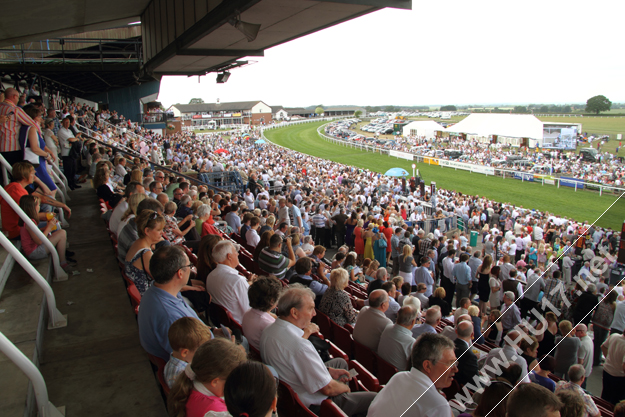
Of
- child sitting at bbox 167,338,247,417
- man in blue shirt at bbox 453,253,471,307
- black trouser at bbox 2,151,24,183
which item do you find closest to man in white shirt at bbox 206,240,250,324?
child sitting at bbox 167,338,247,417

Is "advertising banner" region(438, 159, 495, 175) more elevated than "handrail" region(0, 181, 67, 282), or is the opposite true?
"handrail" region(0, 181, 67, 282)

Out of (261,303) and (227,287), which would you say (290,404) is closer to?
(261,303)

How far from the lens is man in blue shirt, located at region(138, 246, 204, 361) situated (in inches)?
114

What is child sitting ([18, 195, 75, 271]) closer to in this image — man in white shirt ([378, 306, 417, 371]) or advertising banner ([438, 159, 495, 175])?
man in white shirt ([378, 306, 417, 371])

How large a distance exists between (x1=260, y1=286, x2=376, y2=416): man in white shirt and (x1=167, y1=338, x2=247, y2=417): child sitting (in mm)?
744

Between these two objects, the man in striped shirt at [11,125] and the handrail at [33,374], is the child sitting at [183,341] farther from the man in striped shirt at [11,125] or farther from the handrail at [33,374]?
the man in striped shirt at [11,125]

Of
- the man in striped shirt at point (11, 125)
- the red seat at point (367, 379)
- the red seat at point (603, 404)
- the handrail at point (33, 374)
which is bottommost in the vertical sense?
the red seat at point (367, 379)

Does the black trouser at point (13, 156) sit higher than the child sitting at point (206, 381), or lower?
higher

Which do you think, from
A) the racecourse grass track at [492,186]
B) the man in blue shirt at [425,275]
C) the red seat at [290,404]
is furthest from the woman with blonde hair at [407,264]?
the red seat at [290,404]

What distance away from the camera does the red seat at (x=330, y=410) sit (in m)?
2.68

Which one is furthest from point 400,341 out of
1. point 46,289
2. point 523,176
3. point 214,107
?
point 214,107

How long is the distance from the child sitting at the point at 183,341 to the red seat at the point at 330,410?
2.99 ft

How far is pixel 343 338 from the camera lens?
14.7 feet

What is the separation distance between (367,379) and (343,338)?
1028mm
